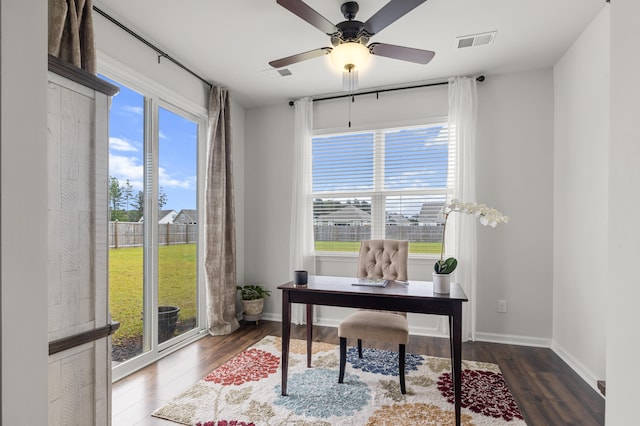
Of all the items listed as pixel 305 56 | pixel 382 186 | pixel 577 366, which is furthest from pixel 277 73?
pixel 577 366

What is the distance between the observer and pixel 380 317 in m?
2.43

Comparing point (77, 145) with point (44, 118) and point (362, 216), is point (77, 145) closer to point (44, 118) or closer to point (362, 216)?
point (44, 118)

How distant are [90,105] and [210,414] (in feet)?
6.02

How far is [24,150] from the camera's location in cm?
64

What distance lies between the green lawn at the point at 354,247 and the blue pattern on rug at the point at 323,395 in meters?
1.58

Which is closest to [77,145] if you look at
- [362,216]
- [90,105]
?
[90,105]

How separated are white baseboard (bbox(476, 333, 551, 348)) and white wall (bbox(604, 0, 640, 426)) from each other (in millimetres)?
3050

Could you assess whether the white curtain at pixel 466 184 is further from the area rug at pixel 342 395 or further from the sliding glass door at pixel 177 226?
the sliding glass door at pixel 177 226

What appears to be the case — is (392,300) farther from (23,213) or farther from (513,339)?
(513,339)

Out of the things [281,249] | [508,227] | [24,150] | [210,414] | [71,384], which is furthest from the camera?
[281,249]

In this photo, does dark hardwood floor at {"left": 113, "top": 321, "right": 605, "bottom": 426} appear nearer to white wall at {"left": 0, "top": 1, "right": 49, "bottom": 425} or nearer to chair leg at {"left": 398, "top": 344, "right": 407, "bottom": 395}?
chair leg at {"left": 398, "top": 344, "right": 407, "bottom": 395}

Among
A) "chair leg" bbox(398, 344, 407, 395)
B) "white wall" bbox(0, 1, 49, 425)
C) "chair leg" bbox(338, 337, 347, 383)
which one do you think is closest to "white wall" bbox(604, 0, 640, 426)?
"white wall" bbox(0, 1, 49, 425)

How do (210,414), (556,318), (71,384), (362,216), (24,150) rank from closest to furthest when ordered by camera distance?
1. (24,150)
2. (71,384)
3. (210,414)
4. (556,318)
5. (362,216)

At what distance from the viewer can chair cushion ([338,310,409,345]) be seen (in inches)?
88.4
